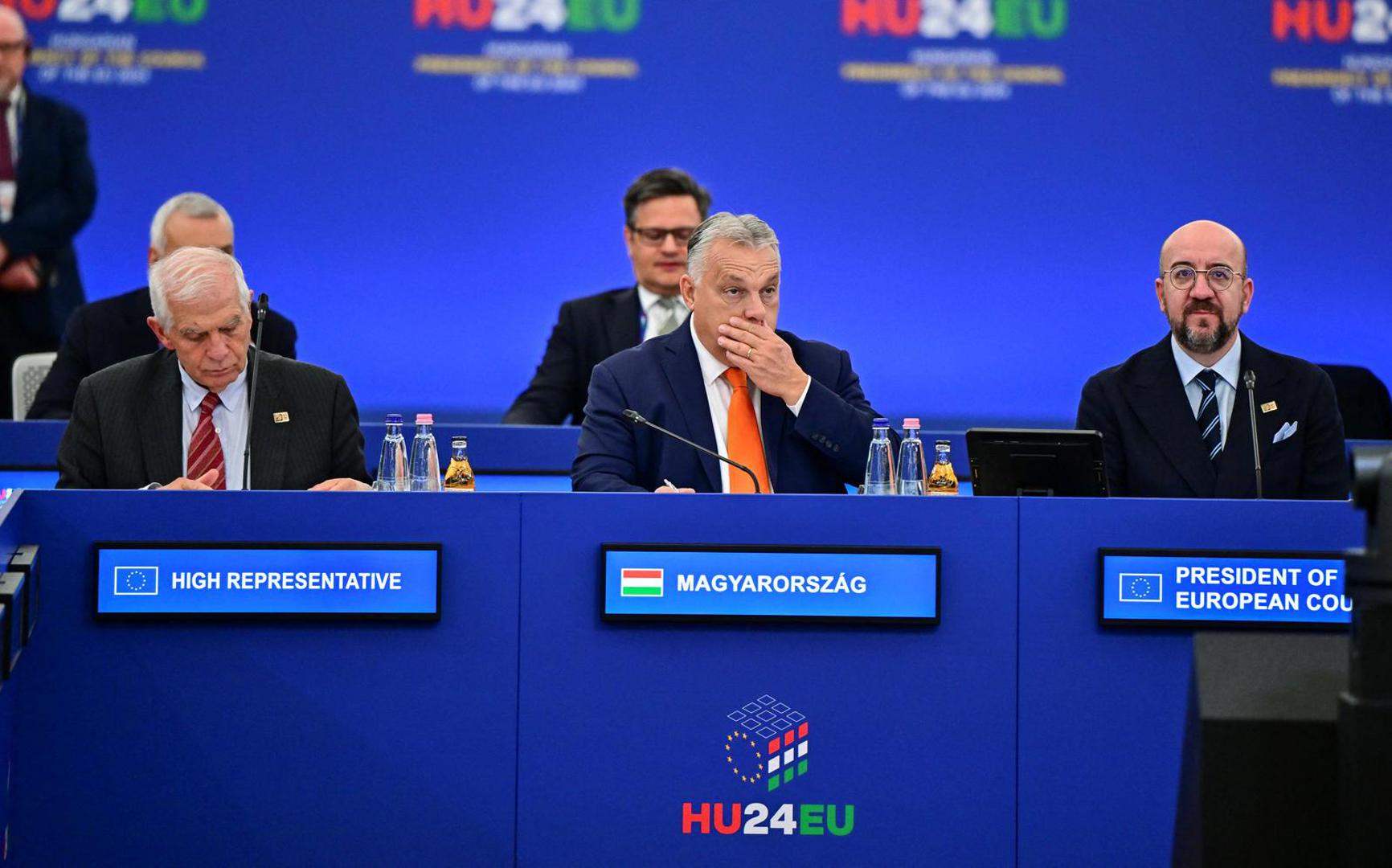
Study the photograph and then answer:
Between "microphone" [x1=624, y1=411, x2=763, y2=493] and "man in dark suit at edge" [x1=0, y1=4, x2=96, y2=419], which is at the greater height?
"man in dark suit at edge" [x1=0, y1=4, x2=96, y2=419]

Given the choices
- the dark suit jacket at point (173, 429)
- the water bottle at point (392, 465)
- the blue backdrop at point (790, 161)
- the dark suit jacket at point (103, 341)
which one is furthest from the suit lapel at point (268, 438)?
the blue backdrop at point (790, 161)

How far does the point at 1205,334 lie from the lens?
3791 mm

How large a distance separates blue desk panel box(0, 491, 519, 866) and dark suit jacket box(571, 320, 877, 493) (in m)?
0.59

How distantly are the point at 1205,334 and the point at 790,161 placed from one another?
332 centimetres

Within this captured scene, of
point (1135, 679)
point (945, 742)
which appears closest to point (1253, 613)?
point (1135, 679)

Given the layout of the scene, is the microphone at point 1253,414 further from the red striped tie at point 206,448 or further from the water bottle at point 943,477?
the red striped tie at point 206,448

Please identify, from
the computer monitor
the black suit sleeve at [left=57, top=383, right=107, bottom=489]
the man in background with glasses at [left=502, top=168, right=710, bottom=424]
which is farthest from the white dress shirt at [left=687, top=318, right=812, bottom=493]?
the man in background with glasses at [left=502, top=168, right=710, bottom=424]

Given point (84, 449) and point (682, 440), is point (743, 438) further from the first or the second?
point (84, 449)

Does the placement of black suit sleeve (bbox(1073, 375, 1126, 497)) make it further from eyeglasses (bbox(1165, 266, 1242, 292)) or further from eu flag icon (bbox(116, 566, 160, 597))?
eu flag icon (bbox(116, 566, 160, 597))

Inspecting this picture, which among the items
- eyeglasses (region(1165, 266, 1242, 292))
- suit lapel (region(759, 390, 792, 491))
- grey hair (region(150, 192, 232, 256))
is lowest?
suit lapel (region(759, 390, 792, 491))

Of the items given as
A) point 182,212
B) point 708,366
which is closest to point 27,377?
point 182,212

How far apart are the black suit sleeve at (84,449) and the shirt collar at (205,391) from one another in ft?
0.62

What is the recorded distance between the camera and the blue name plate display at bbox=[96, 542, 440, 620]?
2.82 m

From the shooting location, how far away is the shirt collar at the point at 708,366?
140 inches
